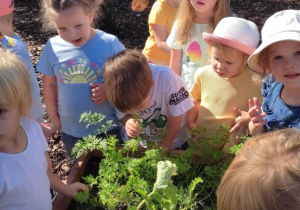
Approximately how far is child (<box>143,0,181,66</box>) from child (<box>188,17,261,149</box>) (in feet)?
3.44

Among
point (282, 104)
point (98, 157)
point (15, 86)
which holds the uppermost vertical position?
point (15, 86)

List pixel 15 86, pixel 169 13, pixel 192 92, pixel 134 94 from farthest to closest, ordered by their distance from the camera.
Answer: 1. pixel 169 13
2. pixel 192 92
3. pixel 134 94
4. pixel 15 86

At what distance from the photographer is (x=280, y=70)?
2.18 metres

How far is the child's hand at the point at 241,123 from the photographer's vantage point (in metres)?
2.38

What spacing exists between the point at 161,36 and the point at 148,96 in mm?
1455

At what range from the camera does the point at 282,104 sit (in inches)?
87.8

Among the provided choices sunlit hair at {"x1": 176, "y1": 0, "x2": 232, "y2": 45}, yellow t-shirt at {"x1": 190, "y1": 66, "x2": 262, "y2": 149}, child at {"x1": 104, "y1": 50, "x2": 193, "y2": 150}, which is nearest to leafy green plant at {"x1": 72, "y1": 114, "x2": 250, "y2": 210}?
child at {"x1": 104, "y1": 50, "x2": 193, "y2": 150}

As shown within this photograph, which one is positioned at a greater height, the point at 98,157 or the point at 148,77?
the point at 148,77

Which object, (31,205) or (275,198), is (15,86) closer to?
(31,205)

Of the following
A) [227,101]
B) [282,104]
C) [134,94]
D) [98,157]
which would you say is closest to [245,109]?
[227,101]

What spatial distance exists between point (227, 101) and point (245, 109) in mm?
126

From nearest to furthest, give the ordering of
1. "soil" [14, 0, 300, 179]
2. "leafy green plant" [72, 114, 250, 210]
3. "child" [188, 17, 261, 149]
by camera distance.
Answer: "leafy green plant" [72, 114, 250, 210] < "child" [188, 17, 261, 149] < "soil" [14, 0, 300, 179]

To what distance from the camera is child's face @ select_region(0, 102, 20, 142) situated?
5.77ft

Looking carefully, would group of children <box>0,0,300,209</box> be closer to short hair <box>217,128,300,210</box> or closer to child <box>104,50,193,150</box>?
child <box>104,50,193,150</box>
